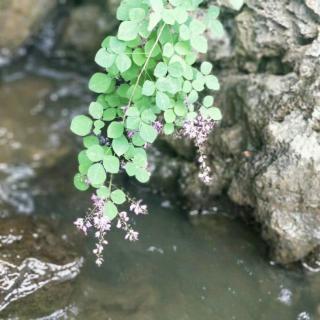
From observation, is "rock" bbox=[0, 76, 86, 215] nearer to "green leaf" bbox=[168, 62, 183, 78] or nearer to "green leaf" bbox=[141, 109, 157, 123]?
"green leaf" bbox=[141, 109, 157, 123]

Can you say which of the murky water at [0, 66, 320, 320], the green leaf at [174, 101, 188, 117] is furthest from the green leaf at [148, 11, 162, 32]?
the murky water at [0, 66, 320, 320]

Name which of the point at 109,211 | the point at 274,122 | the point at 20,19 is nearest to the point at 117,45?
the point at 109,211

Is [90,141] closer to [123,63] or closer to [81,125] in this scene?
[81,125]

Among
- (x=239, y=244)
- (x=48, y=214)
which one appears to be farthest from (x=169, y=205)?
(x=48, y=214)

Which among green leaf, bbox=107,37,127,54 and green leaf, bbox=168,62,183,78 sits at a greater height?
green leaf, bbox=168,62,183,78

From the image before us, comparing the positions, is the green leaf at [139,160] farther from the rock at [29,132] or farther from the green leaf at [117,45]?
the rock at [29,132]

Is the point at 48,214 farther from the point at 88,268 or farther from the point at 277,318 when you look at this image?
the point at 277,318

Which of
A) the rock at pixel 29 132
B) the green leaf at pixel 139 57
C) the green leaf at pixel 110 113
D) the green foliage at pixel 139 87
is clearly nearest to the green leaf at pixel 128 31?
the green foliage at pixel 139 87
